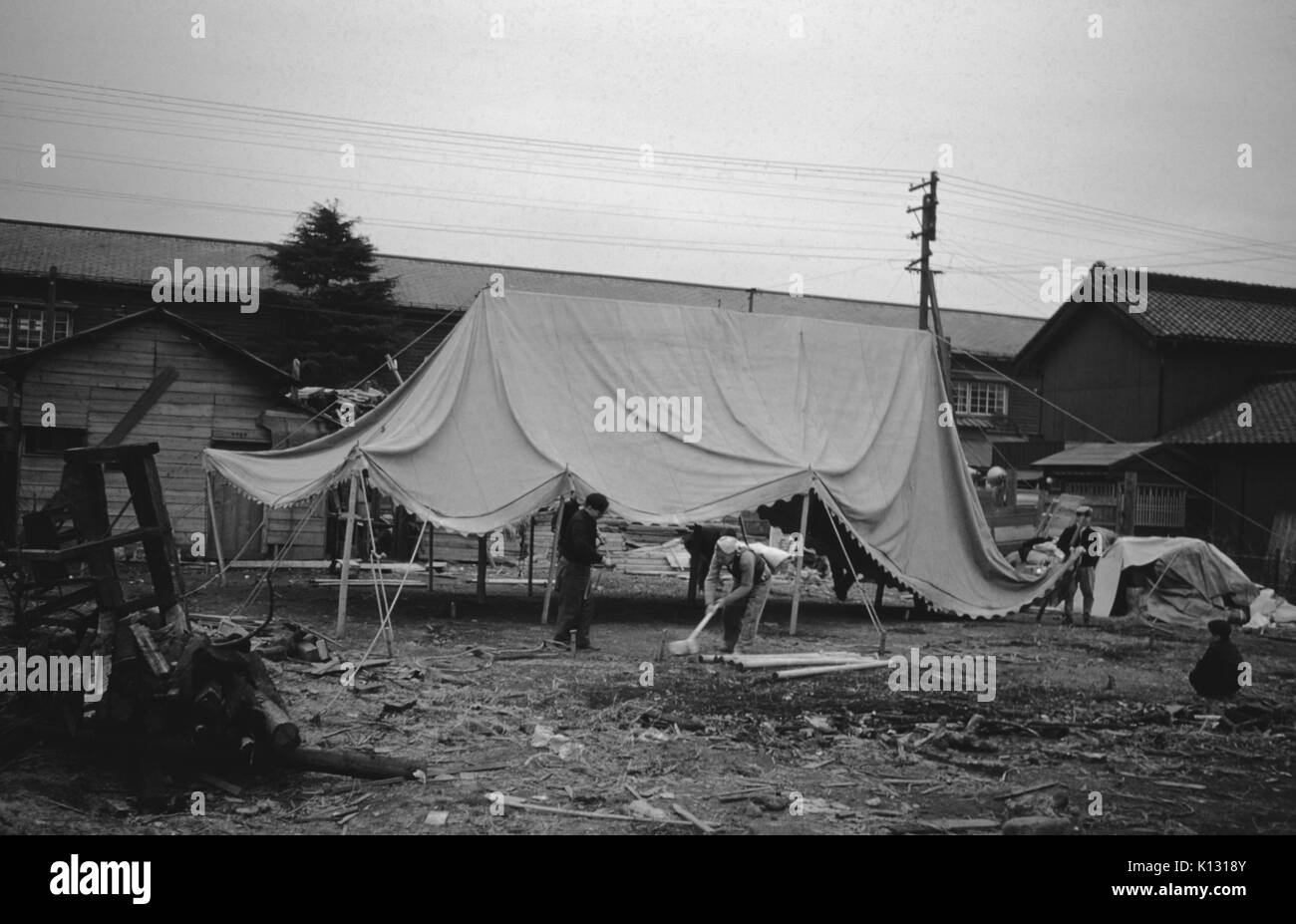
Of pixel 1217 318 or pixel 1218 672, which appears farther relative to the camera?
pixel 1217 318

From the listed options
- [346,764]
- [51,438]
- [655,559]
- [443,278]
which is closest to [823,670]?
[346,764]

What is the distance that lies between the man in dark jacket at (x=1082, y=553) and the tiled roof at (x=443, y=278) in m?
13.0

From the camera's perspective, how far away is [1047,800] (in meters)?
6.96

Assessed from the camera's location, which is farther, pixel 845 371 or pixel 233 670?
pixel 845 371

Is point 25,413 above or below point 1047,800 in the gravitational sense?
above

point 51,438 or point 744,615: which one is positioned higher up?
point 51,438

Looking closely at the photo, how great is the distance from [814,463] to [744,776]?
25.7 ft

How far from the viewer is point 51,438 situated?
20297mm

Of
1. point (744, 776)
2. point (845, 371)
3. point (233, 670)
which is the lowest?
point (744, 776)

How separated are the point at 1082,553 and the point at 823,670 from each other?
671cm

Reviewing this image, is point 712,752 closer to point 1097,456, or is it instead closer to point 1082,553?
point 1082,553
